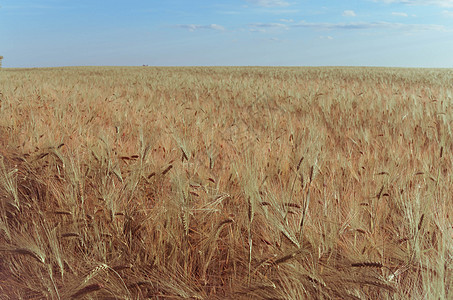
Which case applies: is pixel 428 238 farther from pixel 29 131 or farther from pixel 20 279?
pixel 29 131

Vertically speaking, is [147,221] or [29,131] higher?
[29,131]

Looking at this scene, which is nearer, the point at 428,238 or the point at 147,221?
the point at 428,238

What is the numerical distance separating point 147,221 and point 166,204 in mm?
102

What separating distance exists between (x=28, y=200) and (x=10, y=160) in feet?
2.38

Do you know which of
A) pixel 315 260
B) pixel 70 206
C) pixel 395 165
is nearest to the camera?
pixel 315 260

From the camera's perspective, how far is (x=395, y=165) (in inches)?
74.5

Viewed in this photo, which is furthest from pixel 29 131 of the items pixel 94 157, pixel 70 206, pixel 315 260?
pixel 315 260

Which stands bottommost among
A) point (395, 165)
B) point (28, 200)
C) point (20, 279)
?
point (20, 279)

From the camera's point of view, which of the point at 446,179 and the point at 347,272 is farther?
the point at 446,179

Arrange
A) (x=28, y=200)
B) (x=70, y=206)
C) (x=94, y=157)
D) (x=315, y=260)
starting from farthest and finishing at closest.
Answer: (x=94, y=157), (x=28, y=200), (x=70, y=206), (x=315, y=260)

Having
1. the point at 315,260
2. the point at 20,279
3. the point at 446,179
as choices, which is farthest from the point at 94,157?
the point at 446,179

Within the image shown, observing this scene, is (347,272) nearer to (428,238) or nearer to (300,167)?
(428,238)

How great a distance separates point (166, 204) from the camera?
4.52 feet

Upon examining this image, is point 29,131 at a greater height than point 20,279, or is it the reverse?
point 29,131
